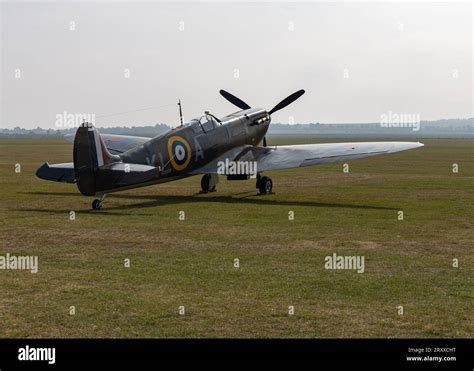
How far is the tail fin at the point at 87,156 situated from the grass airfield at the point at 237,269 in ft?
2.74

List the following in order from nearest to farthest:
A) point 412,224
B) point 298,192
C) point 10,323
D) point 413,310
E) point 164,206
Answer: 1. point 10,323
2. point 413,310
3. point 412,224
4. point 164,206
5. point 298,192

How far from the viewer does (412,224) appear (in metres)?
16.2

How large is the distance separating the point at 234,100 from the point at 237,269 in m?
19.3

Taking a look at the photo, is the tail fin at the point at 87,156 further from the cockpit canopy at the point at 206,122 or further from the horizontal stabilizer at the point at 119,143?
the horizontal stabilizer at the point at 119,143

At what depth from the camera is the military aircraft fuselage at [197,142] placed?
20.2 m

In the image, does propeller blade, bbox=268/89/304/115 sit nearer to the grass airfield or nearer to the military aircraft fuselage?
the military aircraft fuselage

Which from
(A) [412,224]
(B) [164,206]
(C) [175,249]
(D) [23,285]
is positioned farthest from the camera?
(B) [164,206]

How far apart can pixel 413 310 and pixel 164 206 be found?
1232 centimetres

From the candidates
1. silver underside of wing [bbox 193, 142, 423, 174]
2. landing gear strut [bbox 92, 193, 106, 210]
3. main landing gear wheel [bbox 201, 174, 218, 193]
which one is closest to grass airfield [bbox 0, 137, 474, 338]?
landing gear strut [bbox 92, 193, 106, 210]

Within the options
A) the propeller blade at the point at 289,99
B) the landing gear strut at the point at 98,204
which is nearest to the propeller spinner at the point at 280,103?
the propeller blade at the point at 289,99

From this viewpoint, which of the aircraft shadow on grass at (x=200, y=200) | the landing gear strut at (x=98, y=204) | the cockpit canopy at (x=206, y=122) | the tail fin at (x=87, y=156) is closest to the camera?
the tail fin at (x=87, y=156)

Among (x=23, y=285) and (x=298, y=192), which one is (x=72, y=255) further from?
(x=298, y=192)

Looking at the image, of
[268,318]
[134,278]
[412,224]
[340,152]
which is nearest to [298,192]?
[340,152]

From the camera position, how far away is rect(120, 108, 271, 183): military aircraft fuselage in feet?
66.2
